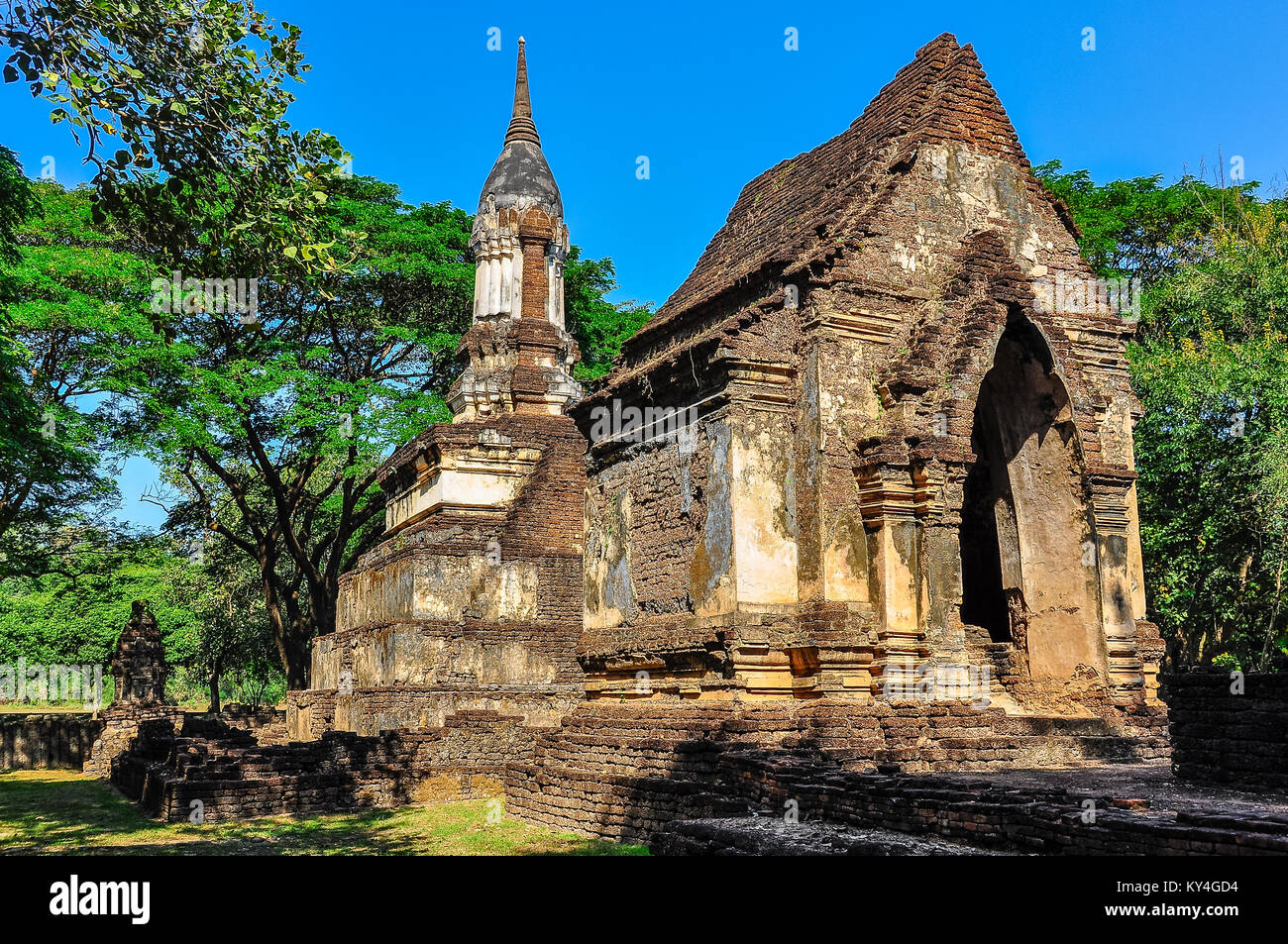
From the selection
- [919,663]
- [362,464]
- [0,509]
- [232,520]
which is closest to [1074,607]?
[919,663]

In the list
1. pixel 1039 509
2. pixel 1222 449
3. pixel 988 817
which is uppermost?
pixel 1222 449

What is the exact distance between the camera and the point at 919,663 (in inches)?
410

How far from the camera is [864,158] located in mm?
12070

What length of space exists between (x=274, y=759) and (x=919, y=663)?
304 inches

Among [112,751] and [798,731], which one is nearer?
[798,731]

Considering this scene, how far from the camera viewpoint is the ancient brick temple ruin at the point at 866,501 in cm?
1038

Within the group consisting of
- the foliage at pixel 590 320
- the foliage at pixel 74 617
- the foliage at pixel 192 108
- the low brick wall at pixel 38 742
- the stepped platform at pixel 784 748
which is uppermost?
the foliage at pixel 590 320

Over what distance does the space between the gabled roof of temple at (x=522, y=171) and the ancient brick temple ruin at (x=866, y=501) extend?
7104 mm

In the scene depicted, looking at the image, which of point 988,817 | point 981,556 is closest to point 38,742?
point 981,556

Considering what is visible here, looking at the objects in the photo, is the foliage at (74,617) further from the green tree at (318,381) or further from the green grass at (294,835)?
the green grass at (294,835)

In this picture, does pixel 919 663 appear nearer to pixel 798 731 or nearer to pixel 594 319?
pixel 798 731

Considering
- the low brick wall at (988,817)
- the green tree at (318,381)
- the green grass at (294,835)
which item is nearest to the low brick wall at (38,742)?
the green tree at (318,381)

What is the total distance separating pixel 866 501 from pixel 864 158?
388cm

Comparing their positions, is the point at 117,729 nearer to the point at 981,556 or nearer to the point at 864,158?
the point at 981,556
